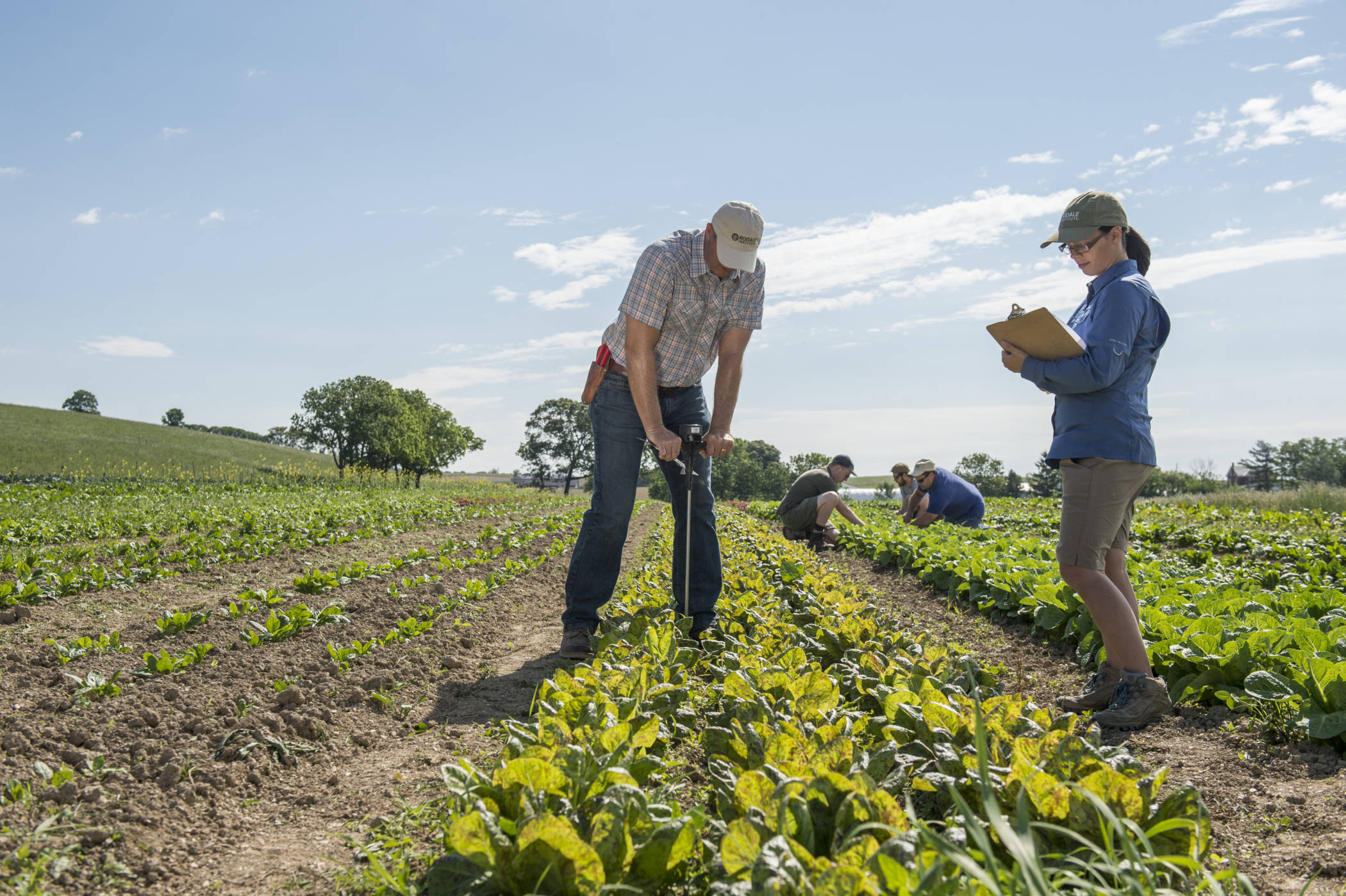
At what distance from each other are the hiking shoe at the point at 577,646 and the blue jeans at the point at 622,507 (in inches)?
2.8

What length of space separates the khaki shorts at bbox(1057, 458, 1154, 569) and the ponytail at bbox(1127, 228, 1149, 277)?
91 centimetres

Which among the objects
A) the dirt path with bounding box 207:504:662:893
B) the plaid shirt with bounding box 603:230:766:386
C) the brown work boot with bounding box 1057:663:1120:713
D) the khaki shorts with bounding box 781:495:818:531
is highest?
the plaid shirt with bounding box 603:230:766:386

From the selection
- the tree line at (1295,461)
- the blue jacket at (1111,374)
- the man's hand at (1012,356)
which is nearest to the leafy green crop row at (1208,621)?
the blue jacket at (1111,374)

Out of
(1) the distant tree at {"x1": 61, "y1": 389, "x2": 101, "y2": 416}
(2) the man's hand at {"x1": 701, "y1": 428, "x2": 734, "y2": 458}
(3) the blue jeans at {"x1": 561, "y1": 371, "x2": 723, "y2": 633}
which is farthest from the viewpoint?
(1) the distant tree at {"x1": 61, "y1": 389, "x2": 101, "y2": 416}

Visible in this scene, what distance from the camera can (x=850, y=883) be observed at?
1.29m

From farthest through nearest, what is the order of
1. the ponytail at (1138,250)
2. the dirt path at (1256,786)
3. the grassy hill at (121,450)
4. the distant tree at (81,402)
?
the distant tree at (81,402), the grassy hill at (121,450), the ponytail at (1138,250), the dirt path at (1256,786)

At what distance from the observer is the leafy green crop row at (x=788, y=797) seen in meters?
1.38

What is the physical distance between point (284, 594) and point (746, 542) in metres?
5.78

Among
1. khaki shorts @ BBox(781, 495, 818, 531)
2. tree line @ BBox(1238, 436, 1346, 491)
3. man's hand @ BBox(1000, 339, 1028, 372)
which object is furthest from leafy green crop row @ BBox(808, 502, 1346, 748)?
tree line @ BBox(1238, 436, 1346, 491)

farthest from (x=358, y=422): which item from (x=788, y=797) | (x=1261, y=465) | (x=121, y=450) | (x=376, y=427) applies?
(x=1261, y=465)

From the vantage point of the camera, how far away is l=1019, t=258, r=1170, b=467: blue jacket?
112 inches

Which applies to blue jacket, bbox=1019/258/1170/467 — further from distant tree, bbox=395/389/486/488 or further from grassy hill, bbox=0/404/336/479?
distant tree, bbox=395/389/486/488

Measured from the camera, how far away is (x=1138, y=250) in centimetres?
328

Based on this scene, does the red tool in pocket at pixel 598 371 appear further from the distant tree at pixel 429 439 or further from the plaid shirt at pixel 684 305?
the distant tree at pixel 429 439
